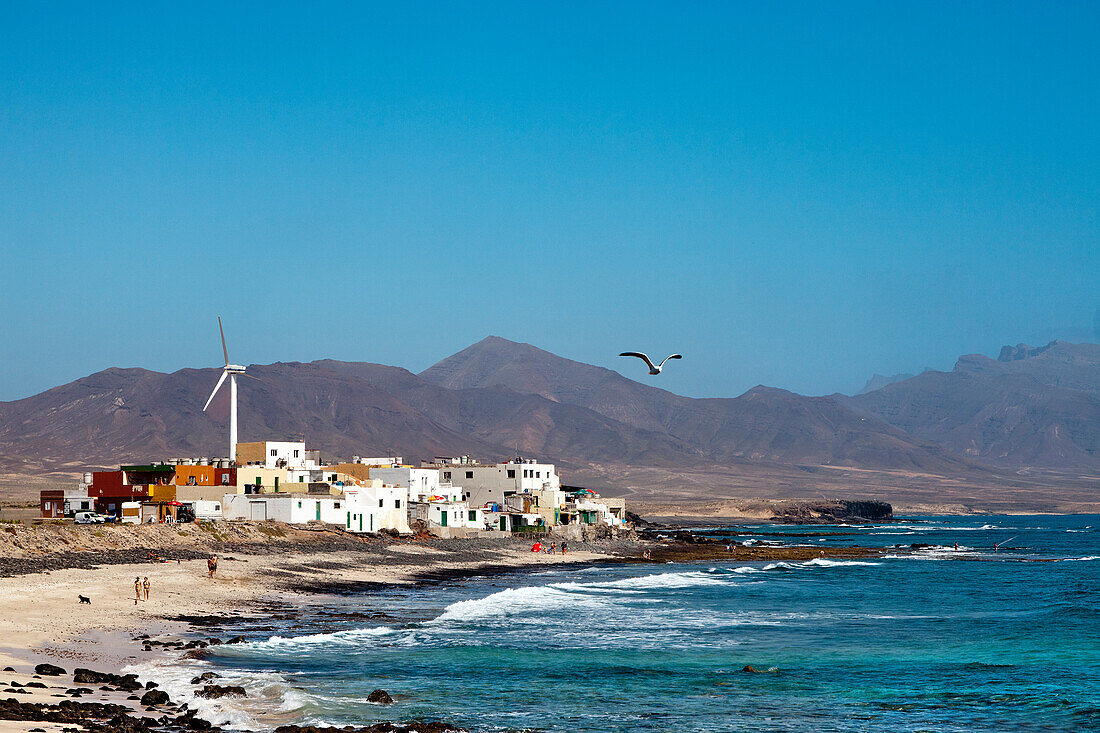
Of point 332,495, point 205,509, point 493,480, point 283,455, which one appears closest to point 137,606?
point 205,509

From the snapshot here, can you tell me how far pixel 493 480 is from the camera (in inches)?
4717

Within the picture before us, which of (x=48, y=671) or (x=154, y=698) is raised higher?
(x=48, y=671)

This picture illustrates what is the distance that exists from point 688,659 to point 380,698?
13.4 meters

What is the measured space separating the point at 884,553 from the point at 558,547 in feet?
117

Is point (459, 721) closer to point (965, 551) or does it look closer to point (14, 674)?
point (14, 674)

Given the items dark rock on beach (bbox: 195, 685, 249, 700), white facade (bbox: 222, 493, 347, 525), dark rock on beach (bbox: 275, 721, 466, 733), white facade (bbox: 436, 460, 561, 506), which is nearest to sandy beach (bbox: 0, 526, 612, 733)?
dark rock on beach (bbox: 195, 685, 249, 700)

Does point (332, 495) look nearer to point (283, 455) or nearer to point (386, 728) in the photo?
point (283, 455)

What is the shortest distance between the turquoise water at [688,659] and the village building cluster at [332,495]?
22.2m

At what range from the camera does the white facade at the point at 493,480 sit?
119 metres

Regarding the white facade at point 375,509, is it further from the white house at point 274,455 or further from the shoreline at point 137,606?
the white house at point 274,455

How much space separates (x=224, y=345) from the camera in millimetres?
111688

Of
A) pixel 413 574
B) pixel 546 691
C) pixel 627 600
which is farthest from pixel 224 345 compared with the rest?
pixel 546 691

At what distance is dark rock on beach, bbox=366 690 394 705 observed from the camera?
95.9 feet

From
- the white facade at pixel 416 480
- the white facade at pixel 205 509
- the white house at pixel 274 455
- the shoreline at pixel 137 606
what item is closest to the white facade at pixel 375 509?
the shoreline at pixel 137 606
